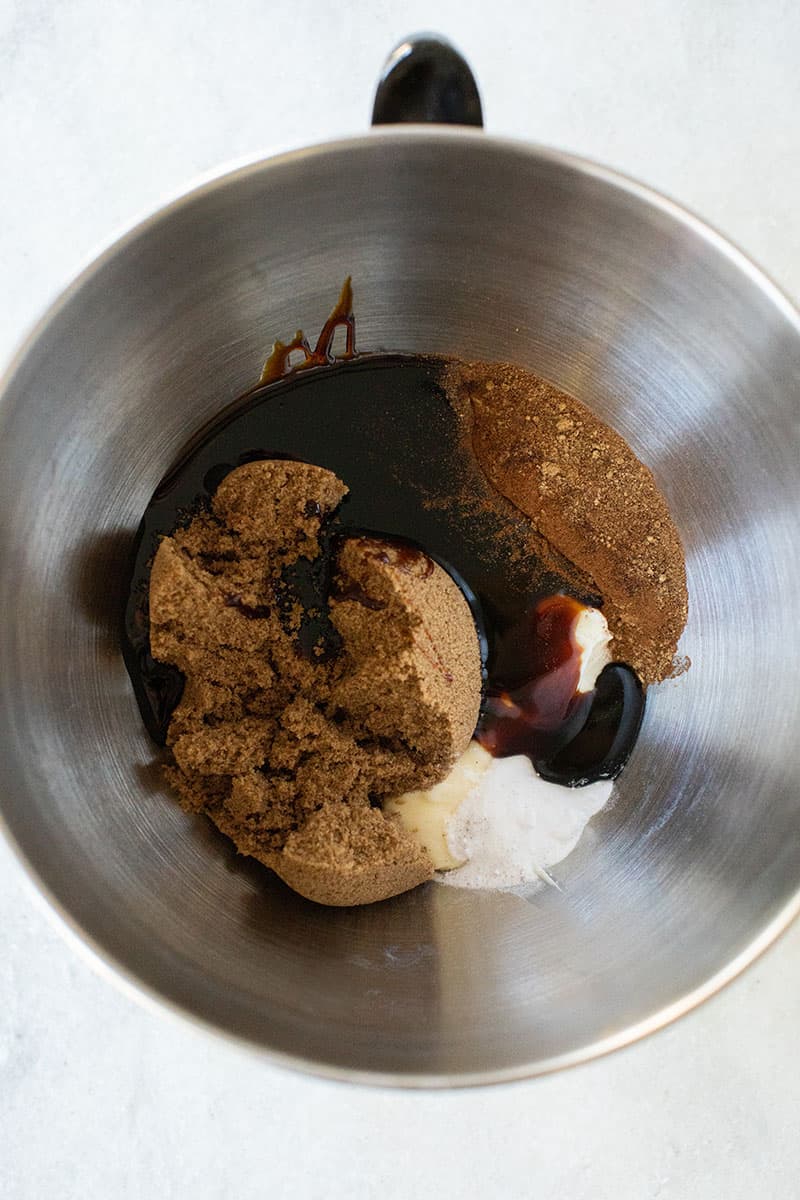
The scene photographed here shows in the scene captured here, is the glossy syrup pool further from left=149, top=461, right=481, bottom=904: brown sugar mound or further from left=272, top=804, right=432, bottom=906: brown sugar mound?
left=272, top=804, right=432, bottom=906: brown sugar mound

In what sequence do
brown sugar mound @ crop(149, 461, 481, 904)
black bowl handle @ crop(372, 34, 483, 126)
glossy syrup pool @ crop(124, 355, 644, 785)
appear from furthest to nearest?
1. glossy syrup pool @ crop(124, 355, 644, 785)
2. brown sugar mound @ crop(149, 461, 481, 904)
3. black bowl handle @ crop(372, 34, 483, 126)

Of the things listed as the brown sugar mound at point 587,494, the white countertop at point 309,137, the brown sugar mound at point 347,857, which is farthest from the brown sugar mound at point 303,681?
the white countertop at point 309,137

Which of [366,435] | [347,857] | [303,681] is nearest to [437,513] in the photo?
[366,435]

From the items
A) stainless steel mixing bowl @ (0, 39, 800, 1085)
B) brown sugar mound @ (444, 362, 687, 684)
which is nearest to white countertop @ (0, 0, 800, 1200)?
stainless steel mixing bowl @ (0, 39, 800, 1085)

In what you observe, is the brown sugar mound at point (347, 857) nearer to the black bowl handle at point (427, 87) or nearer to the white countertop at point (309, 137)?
the white countertop at point (309, 137)

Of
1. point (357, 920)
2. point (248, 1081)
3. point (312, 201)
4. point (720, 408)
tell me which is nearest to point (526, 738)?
point (357, 920)

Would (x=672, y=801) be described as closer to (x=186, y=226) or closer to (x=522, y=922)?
(x=522, y=922)

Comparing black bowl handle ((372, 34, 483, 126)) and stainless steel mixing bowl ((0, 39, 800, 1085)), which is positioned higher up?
black bowl handle ((372, 34, 483, 126))
